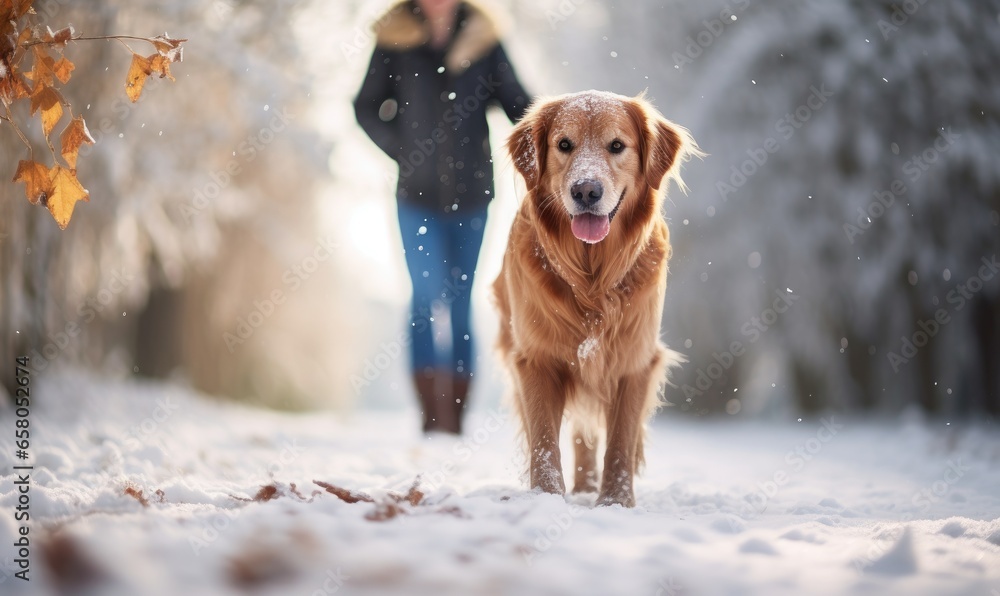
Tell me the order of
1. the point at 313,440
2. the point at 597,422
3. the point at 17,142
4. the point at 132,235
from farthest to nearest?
1. the point at 132,235
2. the point at 313,440
3. the point at 17,142
4. the point at 597,422

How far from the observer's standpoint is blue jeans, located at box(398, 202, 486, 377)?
3914 mm

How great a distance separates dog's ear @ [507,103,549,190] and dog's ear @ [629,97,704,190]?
1.04ft

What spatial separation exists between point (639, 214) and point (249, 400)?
683 centimetres

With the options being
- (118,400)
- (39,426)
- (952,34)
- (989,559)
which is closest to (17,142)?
(39,426)

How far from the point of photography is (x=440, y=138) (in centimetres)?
387

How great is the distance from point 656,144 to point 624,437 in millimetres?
1018

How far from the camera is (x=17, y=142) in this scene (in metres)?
3.86

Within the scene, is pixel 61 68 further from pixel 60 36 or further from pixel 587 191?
pixel 587 191

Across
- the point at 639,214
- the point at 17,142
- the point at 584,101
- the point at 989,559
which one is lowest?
the point at 989,559

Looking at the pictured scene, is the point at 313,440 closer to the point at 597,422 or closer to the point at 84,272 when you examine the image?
the point at 597,422

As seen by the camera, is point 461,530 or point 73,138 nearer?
point 461,530

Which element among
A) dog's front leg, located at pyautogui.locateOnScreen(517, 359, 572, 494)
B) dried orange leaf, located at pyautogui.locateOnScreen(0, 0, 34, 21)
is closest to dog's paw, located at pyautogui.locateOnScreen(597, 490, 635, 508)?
dog's front leg, located at pyautogui.locateOnScreen(517, 359, 572, 494)

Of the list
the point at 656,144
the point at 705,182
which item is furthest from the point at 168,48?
the point at 705,182

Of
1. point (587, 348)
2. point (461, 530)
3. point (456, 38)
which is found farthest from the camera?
point (456, 38)
